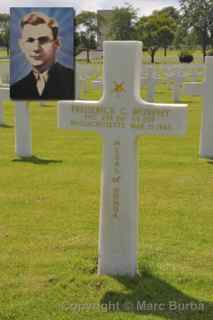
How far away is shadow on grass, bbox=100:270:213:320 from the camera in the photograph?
382 cm

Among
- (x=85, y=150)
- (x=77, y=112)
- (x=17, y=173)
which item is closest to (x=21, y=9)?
(x=17, y=173)

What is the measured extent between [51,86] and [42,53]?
0.52 meters

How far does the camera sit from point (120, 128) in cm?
418

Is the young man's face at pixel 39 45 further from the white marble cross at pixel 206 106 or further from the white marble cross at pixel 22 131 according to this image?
the white marble cross at pixel 206 106

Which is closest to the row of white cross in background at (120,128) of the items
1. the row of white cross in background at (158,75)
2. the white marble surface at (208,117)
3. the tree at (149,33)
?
the white marble surface at (208,117)

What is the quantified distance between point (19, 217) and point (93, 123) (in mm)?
2004

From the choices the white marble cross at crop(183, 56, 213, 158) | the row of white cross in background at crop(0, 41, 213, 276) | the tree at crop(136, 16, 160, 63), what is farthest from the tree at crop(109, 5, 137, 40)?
the row of white cross in background at crop(0, 41, 213, 276)

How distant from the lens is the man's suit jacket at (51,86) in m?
8.07

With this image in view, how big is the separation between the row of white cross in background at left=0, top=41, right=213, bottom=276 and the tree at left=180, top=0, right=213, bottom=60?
157 ft

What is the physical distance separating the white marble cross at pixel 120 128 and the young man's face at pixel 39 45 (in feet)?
11.7

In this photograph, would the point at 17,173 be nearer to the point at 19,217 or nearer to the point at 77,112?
the point at 19,217

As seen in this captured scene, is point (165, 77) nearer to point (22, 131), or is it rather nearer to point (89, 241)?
point (22, 131)

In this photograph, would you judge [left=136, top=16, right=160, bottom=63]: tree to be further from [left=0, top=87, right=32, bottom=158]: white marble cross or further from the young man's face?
the young man's face

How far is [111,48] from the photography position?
161 inches
